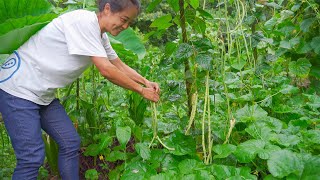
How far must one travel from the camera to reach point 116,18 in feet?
6.17

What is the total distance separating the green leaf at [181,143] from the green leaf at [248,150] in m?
0.26

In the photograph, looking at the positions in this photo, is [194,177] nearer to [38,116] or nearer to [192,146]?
[192,146]

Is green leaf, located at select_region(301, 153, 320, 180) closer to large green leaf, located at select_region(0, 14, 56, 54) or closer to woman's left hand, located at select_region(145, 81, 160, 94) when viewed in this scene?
woman's left hand, located at select_region(145, 81, 160, 94)

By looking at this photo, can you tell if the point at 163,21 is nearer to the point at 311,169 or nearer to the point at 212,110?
the point at 212,110

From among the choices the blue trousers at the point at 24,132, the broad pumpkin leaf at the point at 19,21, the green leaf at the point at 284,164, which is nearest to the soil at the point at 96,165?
the blue trousers at the point at 24,132

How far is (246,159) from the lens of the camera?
168 centimetres

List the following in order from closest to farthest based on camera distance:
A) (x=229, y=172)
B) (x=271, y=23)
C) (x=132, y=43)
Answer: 1. (x=229, y=172)
2. (x=271, y=23)
3. (x=132, y=43)

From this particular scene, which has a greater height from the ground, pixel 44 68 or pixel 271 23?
pixel 271 23

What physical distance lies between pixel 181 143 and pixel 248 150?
367mm

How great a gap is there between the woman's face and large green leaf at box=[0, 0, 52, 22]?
0.89 m

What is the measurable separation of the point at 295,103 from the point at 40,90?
144cm

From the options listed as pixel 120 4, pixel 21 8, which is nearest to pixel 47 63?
pixel 120 4

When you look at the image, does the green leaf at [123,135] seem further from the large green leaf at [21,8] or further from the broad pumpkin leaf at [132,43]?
the large green leaf at [21,8]

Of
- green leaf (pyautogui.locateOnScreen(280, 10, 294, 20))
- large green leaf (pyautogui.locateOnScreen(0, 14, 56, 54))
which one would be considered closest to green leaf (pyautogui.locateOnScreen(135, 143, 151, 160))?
large green leaf (pyautogui.locateOnScreen(0, 14, 56, 54))
